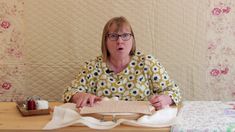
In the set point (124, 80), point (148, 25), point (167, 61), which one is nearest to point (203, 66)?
point (167, 61)

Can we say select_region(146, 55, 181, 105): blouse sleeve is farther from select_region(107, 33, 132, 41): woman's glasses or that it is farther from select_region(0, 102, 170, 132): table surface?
select_region(0, 102, 170, 132): table surface

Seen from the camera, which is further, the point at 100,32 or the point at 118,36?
the point at 100,32

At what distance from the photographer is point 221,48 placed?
2297 millimetres

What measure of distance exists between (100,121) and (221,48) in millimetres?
1171

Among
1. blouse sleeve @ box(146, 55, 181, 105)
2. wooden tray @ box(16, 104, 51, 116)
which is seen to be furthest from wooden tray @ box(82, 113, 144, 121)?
blouse sleeve @ box(146, 55, 181, 105)

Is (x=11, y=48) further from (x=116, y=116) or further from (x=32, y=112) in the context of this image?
(x=116, y=116)

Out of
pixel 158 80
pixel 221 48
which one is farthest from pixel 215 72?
pixel 158 80

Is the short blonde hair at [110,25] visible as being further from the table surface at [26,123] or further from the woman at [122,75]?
the table surface at [26,123]

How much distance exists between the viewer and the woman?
1.86 m

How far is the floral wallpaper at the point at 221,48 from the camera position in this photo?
2268 millimetres

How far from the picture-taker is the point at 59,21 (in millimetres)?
2312

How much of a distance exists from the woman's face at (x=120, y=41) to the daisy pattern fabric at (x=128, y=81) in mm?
85

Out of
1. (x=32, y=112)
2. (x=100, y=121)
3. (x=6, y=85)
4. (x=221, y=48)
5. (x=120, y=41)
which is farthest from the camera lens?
(x=6, y=85)

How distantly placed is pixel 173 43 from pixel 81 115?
1.01 meters
